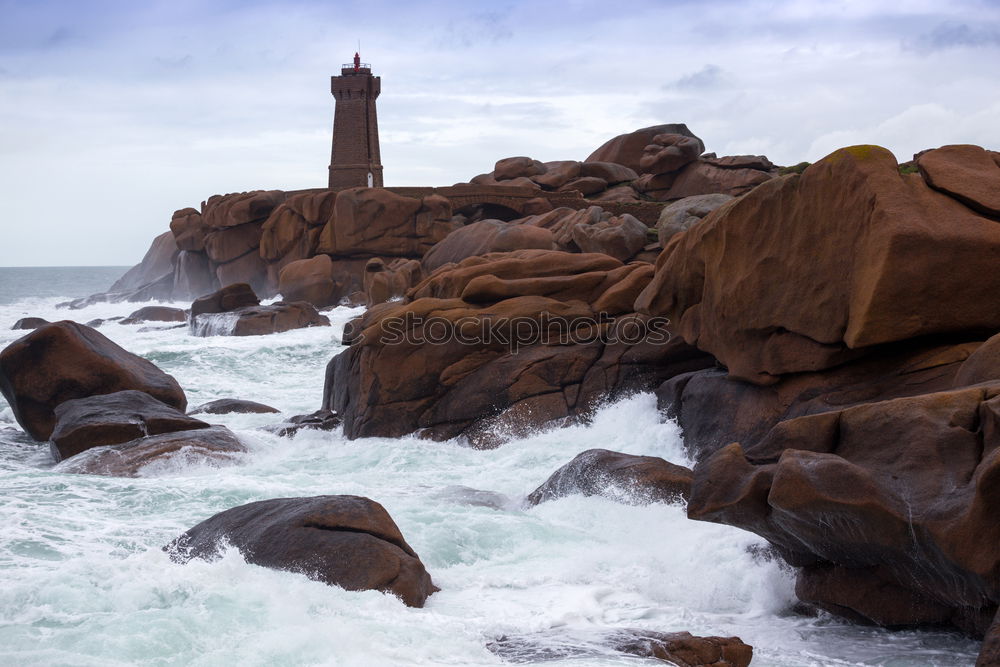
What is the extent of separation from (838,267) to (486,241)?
17.8 metres

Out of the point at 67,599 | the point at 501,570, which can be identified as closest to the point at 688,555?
the point at 501,570

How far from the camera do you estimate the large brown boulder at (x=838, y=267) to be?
27.7ft

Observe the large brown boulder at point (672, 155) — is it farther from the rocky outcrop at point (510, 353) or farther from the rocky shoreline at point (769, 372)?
the rocky outcrop at point (510, 353)

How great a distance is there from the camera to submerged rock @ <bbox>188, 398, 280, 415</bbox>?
16.6 metres

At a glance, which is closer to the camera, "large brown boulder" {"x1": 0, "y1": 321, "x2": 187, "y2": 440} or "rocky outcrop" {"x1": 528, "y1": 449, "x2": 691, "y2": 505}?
"rocky outcrop" {"x1": 528, "y1": 449, "x2": 691, "y2": 505}

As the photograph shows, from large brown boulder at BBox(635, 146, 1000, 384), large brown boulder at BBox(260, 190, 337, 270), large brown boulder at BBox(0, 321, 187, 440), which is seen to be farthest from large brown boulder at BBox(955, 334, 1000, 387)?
large brown boulder at BBox(260, 190, 337, 270)

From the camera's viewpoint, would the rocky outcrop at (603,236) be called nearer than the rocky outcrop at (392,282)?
Yes

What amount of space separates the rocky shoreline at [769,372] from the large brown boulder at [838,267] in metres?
0.02

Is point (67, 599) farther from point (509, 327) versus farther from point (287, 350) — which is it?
point (287, 350)

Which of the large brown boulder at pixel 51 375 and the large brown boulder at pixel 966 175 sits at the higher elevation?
the large brown boulder at pixel 966 175

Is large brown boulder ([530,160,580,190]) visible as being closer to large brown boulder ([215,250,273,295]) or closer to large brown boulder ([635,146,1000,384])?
large brown boulder ([215,250,273,295])

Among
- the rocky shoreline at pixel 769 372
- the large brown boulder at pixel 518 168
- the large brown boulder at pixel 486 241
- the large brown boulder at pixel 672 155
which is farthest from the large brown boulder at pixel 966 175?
the large brown boulder at pixel 518 168

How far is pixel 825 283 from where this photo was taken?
30.2 feet

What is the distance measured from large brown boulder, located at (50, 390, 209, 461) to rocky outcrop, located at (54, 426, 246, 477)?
1.42ft
